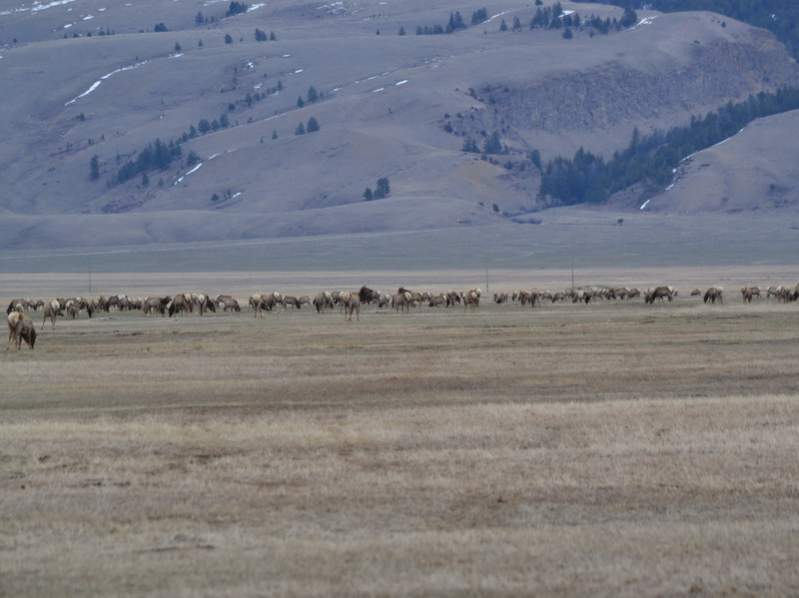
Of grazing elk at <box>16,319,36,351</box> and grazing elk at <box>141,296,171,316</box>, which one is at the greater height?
grazing elk at <box>16,319,36,351</box>

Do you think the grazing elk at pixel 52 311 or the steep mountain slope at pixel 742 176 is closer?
the grazing elk at pixel 52 311

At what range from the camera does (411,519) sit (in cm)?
1392

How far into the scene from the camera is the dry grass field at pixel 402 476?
11930 mm

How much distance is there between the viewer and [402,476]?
16.0 metres

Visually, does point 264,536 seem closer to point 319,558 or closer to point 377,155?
point 319,558

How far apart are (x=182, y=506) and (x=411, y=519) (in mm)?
2008

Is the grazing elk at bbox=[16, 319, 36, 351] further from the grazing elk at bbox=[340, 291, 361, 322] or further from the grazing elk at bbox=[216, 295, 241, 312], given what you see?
the grazing elk at bbox=[216, 295, 241, 312]

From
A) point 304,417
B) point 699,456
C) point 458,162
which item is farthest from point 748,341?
point 458,162

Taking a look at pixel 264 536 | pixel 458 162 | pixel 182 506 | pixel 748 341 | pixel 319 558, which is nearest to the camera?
pixel 319 558

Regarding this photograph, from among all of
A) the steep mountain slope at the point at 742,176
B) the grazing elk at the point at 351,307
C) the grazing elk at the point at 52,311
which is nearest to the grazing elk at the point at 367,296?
the grazing elk at the point at 351,307

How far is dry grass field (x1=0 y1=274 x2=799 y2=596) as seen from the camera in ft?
39.1

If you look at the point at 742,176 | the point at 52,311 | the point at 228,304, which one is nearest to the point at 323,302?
the point at 228,304

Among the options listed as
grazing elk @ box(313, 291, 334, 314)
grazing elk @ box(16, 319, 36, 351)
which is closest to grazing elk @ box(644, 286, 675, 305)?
grazing elk @ box(313, 291, 334, 314)

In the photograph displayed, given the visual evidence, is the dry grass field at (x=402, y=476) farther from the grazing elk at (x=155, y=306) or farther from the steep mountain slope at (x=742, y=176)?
the steep mountain slope at (x=742, y=176)
